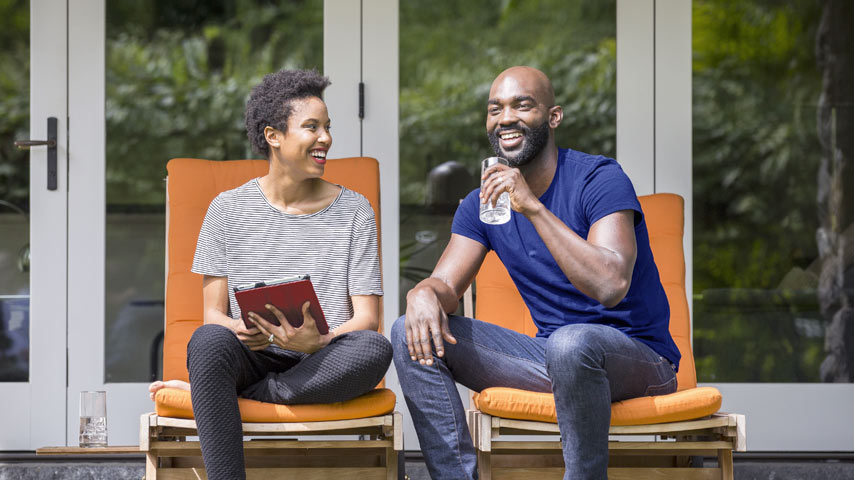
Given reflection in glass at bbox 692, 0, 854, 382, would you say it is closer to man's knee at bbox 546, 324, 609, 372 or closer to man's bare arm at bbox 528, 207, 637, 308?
man's bare arm at bbox 528, 207, 637, 308

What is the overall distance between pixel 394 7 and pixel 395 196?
692 mm

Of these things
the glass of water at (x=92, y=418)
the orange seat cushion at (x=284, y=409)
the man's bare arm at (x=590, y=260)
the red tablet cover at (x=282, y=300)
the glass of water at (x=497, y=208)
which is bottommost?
the glass of water at (x=92, y=418)

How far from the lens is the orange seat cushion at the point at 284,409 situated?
7.44 ft

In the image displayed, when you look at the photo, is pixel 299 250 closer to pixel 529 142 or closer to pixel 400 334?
pixel 400 334

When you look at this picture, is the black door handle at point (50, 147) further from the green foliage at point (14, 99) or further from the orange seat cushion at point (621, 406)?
the orange seat cushion at point (621, 406)

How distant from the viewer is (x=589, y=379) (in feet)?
6.70

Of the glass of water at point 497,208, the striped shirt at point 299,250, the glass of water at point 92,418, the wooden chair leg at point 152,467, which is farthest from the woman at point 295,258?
the glass of water at point 92,418

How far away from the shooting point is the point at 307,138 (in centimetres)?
258

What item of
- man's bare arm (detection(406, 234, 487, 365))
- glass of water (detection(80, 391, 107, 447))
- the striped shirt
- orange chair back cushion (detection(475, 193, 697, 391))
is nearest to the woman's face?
the striped shirt

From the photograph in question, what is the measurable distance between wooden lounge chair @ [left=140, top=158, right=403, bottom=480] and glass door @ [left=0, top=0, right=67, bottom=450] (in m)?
0.78

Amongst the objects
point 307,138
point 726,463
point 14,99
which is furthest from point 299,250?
point 14,99

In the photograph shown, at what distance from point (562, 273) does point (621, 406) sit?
37 centimetres

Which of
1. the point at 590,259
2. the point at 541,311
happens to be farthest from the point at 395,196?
the point at 590,259

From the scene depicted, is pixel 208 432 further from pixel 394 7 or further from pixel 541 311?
pixel 394 7
